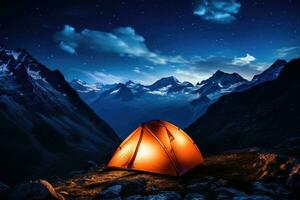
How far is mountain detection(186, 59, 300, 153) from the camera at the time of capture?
118 m

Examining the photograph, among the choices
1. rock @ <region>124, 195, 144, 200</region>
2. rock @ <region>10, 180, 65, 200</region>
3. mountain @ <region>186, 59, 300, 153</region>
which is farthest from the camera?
mountain @ <region>186, 59, 300, 153</region>

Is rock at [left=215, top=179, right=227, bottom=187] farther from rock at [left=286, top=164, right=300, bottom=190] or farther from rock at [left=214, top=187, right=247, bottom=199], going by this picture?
rock at [left=286, top=164, right=300, bottom=190]

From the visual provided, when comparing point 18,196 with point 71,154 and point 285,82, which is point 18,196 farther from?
point 71,154

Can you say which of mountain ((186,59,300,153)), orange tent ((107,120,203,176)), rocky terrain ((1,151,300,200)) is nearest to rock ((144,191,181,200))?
rocky terrain ((1,151,300,200))

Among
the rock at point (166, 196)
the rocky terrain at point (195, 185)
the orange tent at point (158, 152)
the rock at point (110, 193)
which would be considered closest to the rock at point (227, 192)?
the rocky terrain at point (195, 185)

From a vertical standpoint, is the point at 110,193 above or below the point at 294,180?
below

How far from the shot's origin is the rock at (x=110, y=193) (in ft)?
39.1

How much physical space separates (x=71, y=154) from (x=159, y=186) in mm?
193633

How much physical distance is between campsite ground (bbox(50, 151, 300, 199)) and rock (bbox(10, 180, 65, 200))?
1.08 m

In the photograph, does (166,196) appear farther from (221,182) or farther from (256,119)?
(256,119)

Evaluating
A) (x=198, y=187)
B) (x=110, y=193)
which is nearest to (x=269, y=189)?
(x=198, y=187)

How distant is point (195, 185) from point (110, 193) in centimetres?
364

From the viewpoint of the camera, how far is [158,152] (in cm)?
1558

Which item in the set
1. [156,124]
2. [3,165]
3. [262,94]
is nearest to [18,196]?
[156,124]
